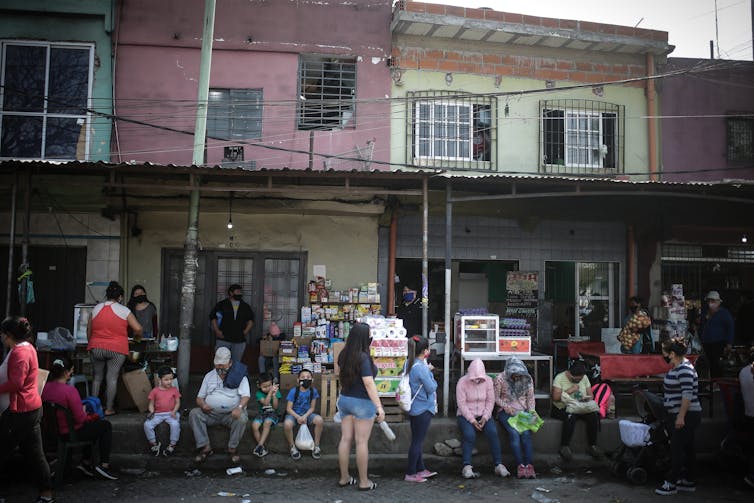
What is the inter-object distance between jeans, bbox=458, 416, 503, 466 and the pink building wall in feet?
21.1

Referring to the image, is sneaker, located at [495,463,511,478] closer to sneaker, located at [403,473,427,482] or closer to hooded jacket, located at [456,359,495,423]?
hooded jacket, located at [456,359,495,423]

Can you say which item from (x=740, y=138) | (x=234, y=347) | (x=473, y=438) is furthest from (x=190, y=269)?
(x=740, y=138)

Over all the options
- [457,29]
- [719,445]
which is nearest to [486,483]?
[719,445]

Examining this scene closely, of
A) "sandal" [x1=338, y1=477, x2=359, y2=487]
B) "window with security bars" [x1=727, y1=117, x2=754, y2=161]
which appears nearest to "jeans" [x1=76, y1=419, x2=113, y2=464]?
"sandal" [x1=338, y1=477, x2=359, y2=487]

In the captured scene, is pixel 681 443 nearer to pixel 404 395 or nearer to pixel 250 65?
pixel 404 395

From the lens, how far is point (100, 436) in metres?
7.34

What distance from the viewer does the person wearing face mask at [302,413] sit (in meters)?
7.89

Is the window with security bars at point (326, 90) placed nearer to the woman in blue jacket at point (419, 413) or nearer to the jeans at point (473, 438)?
the woman in blue jacket at point (419, 413)

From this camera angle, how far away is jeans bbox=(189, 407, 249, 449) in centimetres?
775

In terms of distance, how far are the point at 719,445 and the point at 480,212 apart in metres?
6.05

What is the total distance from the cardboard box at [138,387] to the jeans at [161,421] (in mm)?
880

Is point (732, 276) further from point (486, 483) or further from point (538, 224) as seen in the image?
point (486, 483)

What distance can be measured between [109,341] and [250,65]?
6763mm

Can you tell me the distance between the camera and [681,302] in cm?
1334
